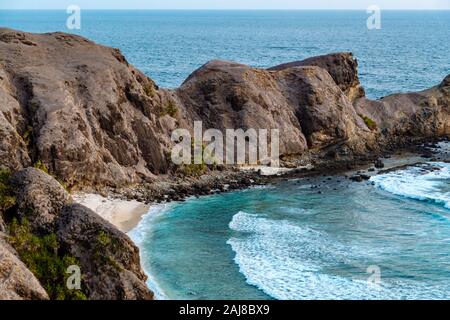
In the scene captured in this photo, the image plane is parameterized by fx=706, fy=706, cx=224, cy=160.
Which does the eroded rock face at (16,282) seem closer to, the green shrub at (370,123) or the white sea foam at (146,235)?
the white sea foam at (146,235)

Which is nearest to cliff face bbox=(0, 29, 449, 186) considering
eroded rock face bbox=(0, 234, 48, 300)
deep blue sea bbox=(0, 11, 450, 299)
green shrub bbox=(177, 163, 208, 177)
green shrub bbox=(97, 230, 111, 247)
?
green shrub bbox=(177, 163, 208, 177)

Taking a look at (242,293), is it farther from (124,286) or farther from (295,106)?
(295,106)

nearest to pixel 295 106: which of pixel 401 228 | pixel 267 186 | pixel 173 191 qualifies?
pixel 267 186

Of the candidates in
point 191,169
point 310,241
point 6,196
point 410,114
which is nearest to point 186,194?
point 191,169

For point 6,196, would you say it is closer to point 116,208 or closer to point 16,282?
point 16,282

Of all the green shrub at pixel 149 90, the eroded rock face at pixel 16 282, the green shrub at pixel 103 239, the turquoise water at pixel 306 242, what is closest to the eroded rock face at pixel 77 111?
the green shrub at pixel 149 90
